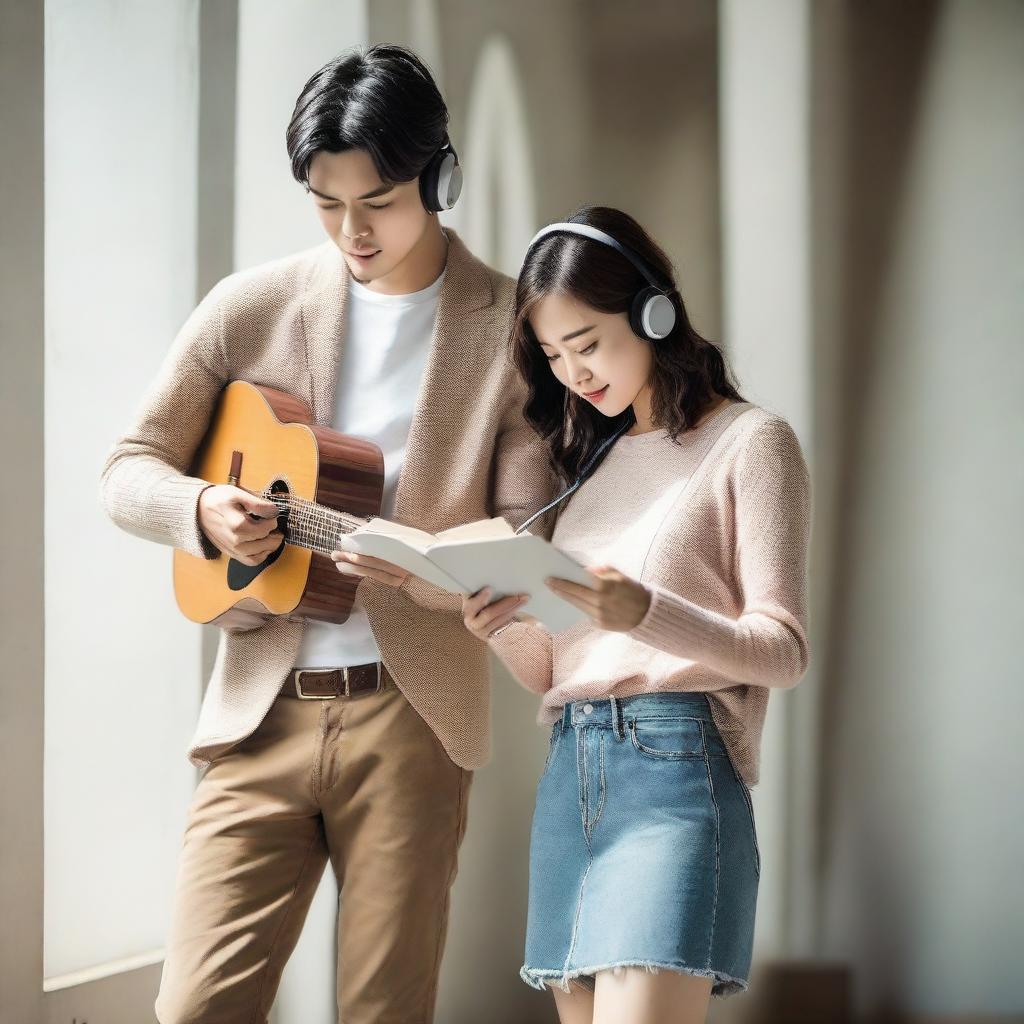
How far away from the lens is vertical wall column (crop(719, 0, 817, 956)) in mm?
2750

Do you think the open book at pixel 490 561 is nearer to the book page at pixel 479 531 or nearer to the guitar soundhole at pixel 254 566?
the book page at pixel 479 531

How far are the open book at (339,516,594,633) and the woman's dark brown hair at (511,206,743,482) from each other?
13.4 inches

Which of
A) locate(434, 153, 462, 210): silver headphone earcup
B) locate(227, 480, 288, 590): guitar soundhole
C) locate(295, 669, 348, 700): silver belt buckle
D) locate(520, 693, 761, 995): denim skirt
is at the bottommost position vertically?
locate(520, 693, 761, 995): denim skirt

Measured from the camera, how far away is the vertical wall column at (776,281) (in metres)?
2.75

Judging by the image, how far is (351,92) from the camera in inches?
71.3

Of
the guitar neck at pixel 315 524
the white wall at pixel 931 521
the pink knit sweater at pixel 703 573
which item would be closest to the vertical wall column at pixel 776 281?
the white wall at pixel 931 521

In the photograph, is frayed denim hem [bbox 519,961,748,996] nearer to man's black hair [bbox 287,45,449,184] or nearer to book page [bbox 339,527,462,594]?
book page [bbox 339,527,462,594]

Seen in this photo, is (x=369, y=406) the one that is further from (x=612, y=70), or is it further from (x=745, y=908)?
(x=612, y=70)

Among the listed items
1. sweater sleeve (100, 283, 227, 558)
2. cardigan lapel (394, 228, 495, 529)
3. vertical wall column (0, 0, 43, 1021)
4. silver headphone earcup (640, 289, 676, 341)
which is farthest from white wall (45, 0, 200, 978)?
silver headphone earcup (640, 289, 676, 341)

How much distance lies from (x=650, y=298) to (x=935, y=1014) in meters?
1.85

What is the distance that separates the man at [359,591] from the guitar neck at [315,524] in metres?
0.04

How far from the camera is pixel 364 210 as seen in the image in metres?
1.82

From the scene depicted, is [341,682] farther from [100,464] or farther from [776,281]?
[776,281]

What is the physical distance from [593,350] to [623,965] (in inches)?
32.6
